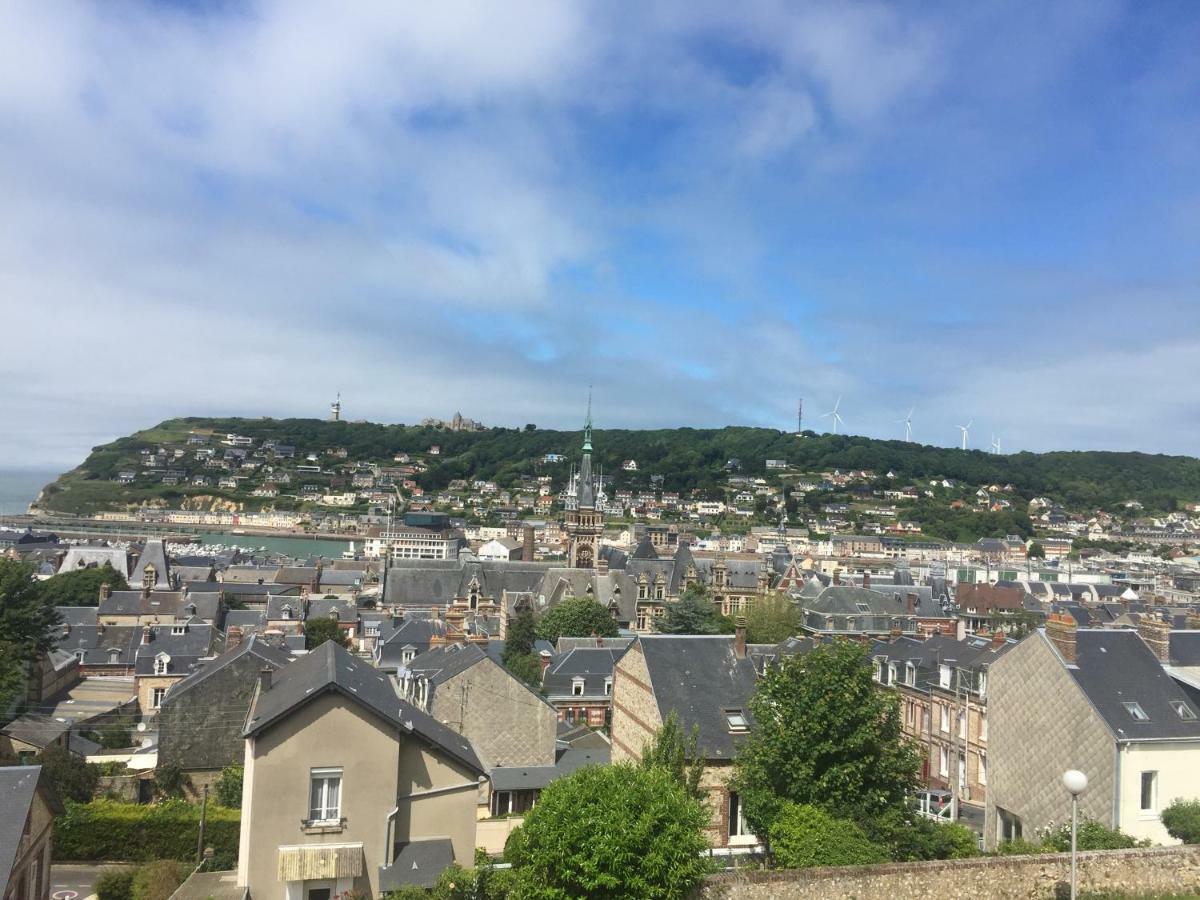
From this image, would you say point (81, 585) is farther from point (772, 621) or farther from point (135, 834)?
point (772, 621)

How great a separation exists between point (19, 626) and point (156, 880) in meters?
23.0

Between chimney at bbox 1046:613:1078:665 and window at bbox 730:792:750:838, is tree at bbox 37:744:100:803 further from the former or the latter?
chimney at bbox 1046:613:1078:665

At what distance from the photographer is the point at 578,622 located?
51.0m

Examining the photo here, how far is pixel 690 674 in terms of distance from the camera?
24344mm

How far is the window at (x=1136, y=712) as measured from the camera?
58.8 ft

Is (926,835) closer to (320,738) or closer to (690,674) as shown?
(690,674)

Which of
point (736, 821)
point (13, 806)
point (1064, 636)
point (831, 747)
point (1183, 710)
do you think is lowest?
point (736, 821)

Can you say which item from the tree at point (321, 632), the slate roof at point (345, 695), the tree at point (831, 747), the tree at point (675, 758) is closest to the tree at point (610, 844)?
the slate roof at point (345, 695)

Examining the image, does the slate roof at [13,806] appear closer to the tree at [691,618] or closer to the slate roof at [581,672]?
the slate roof at [581,672]

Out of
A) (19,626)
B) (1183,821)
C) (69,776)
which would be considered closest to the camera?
(1183,821)

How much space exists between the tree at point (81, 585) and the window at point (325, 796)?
174 ft

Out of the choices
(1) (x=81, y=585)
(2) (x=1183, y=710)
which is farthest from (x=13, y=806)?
(1) (x=81, y=585)

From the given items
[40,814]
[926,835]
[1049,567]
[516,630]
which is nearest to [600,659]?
[516,630]

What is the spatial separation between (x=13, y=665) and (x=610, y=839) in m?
29.4
